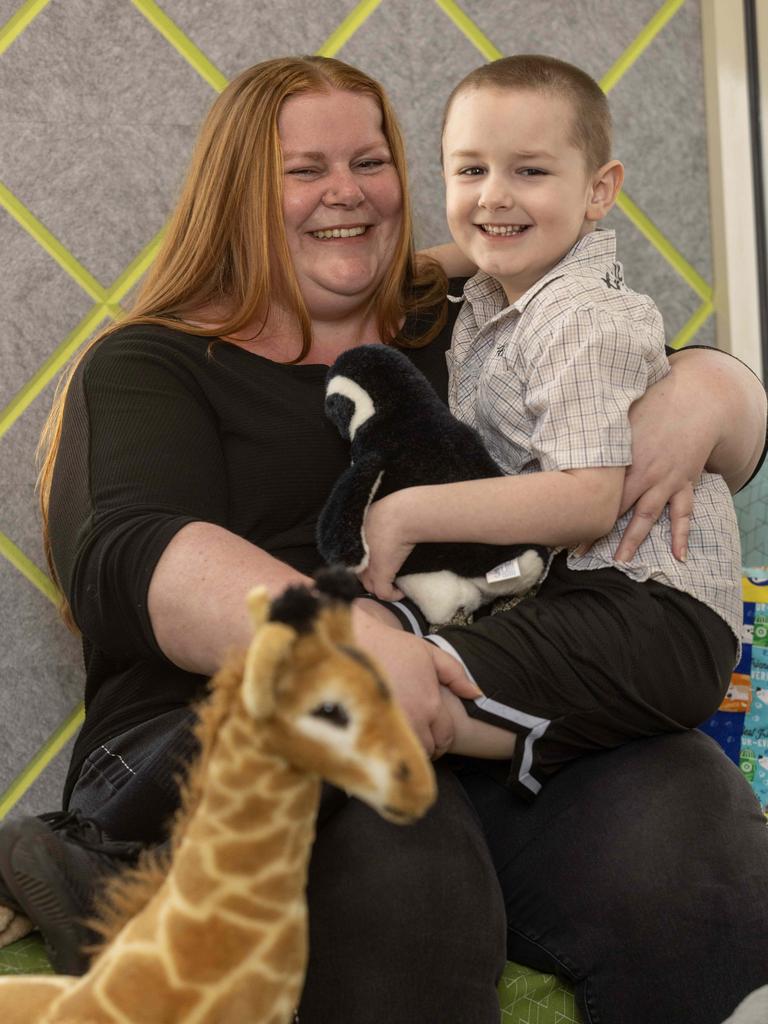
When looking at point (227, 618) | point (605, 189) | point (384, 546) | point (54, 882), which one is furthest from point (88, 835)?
point (605, 189)

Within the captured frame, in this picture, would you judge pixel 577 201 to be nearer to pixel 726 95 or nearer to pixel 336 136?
pixel 336 136

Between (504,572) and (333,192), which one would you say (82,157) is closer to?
(333,192)

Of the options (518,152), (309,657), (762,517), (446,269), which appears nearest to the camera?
(309,657)

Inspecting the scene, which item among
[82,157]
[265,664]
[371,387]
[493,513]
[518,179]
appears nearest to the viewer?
[265,664]

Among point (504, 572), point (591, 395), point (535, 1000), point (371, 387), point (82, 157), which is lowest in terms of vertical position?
point (535, 1000)

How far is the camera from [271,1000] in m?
0.66

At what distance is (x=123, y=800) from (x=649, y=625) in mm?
572

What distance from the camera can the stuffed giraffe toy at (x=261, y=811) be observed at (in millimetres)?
617

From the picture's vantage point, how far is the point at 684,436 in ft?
4.30

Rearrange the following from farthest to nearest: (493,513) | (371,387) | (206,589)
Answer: (371,387), (493,513), (206,589)

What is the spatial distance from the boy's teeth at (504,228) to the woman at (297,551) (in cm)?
16

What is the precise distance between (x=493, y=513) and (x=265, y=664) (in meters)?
0.60

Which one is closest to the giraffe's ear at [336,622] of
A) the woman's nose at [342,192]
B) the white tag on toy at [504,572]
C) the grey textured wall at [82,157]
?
the white tag on toy at [504,572]

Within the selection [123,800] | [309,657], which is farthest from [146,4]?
[309,657]
